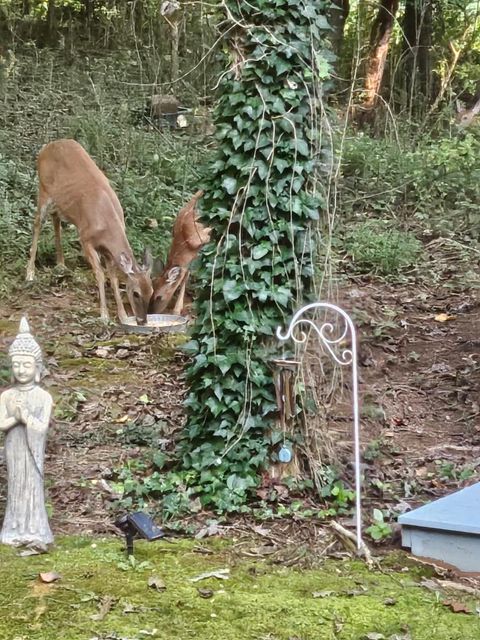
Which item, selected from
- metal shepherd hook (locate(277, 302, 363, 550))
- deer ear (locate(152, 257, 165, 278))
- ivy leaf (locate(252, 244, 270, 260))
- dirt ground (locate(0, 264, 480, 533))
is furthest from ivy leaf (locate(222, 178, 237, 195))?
deer ear (locate(152, 257, 165, 278))

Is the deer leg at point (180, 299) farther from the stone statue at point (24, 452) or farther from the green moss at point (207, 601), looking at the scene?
the green moss at point (207, 601)

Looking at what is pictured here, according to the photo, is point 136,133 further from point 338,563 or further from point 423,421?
point 338,563

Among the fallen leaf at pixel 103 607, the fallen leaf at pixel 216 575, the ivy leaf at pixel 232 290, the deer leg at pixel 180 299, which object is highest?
the ivy leaf at pixel 232 290

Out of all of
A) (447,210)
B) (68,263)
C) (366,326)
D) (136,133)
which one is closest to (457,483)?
(366,326)

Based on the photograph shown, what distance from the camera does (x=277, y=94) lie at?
489cm

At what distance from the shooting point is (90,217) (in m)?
9.74

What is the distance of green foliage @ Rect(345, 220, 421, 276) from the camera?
10664mm

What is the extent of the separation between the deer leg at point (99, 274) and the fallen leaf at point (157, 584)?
17.0ft

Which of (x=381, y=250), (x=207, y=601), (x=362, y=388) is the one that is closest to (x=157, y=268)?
(x=381, y=250)

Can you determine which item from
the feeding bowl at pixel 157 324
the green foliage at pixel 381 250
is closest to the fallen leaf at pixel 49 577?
the feeding bowl at pixel 157 324

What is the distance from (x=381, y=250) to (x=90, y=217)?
3.58 meters

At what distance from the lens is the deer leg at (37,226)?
10.1m

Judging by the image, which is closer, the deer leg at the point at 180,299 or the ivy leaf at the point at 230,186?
the ivy leaf at the point at 230,186

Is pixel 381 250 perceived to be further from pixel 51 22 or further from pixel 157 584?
pixel 51 22
